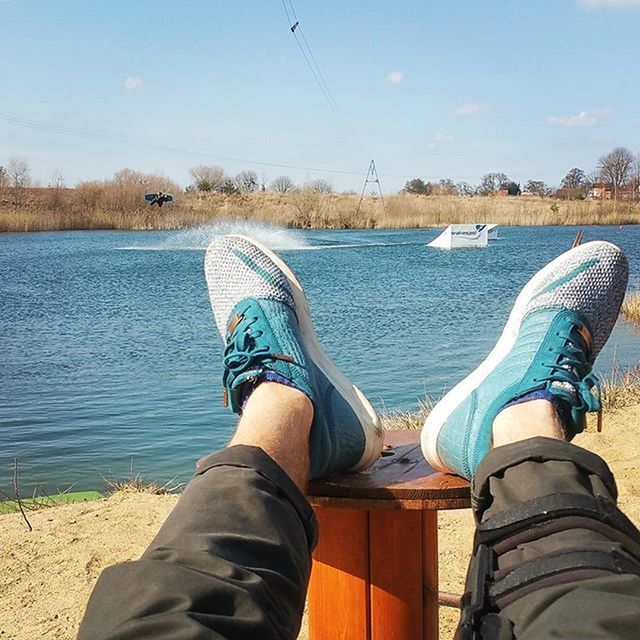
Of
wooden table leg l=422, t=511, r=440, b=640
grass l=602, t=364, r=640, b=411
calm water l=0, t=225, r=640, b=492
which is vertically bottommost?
calm water l=0, t=225, r=640, b=492

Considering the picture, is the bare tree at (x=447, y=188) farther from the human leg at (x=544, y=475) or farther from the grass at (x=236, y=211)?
the human leg at (x=544, y=475)

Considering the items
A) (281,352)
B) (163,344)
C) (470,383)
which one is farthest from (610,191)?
(281,352)

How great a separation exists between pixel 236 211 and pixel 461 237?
1052cm

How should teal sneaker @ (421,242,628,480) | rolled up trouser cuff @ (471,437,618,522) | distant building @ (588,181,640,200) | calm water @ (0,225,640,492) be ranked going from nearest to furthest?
rolled up trouser cuff @ (471,437,618,522), teal sneaker @ (421,242,628,480), calm water @ (0,225,640,492), distant building @ (588,181,640,200)

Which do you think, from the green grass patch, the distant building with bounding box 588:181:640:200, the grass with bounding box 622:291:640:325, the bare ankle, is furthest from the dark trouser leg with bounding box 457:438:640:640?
the distant building with bounding box 588:181:640:200

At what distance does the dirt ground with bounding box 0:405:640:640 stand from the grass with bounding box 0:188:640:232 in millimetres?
31192

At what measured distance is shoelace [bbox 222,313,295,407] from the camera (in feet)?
5.38

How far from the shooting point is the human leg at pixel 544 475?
0.97 meters

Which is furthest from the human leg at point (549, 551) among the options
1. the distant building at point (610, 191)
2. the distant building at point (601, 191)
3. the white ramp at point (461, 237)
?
the distant building at point (601, 191)

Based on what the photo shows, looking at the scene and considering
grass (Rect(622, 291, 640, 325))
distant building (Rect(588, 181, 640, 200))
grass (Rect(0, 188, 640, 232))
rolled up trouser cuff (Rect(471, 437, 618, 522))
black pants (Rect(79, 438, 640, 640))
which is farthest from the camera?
distant building (Rect(588, 181, 640, 200))

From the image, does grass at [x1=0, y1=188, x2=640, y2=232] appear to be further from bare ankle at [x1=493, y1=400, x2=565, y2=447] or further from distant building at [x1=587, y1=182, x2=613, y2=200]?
bare ankle at [x1=493, y1=400, x2=565, y2=447]

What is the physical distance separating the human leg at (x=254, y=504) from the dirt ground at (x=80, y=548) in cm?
94

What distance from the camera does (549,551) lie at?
3.50 ft

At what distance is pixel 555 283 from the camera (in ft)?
6.20
